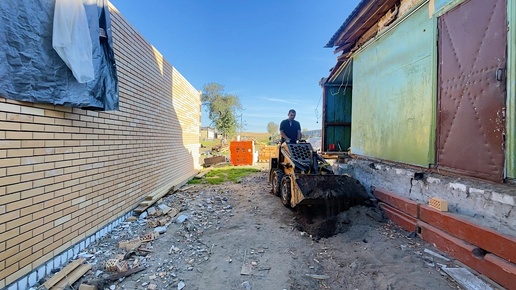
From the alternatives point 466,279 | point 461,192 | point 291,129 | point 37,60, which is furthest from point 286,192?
point 37,60

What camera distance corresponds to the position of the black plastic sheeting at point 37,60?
7.55 ft

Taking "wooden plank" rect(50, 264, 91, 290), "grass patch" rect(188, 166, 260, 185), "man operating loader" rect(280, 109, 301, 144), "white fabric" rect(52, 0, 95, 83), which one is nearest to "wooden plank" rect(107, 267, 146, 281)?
"wooden plank" rect(50, 264, 91, 290)

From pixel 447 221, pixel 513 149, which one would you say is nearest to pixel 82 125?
pixel 447 221

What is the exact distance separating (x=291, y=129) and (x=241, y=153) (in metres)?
Result: 7.35

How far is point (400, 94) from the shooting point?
432cm

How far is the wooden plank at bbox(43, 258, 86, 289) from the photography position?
2492 mm

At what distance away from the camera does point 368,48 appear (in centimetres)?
556

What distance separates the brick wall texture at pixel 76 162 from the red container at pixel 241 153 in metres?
7.40

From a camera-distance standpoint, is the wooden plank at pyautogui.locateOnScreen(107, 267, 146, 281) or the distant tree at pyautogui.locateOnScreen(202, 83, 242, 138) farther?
the distant tree at pyautogui.locateOnScreen(202, 83, 242, 138)

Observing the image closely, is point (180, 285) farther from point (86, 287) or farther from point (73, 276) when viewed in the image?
point (73, 276)

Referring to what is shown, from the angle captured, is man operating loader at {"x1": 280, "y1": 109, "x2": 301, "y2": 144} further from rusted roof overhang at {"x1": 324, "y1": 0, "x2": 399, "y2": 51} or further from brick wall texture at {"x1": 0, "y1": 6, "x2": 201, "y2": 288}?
brick wall texture at {"x1": 0, "y1": 6, "x2": 201, "y2": 288}

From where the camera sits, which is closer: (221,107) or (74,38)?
(74,38)

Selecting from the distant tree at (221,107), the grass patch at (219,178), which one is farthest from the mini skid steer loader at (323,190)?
the distant tree at (221,107)

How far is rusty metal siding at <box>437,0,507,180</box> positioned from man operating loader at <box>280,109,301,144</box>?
12.1 ft
